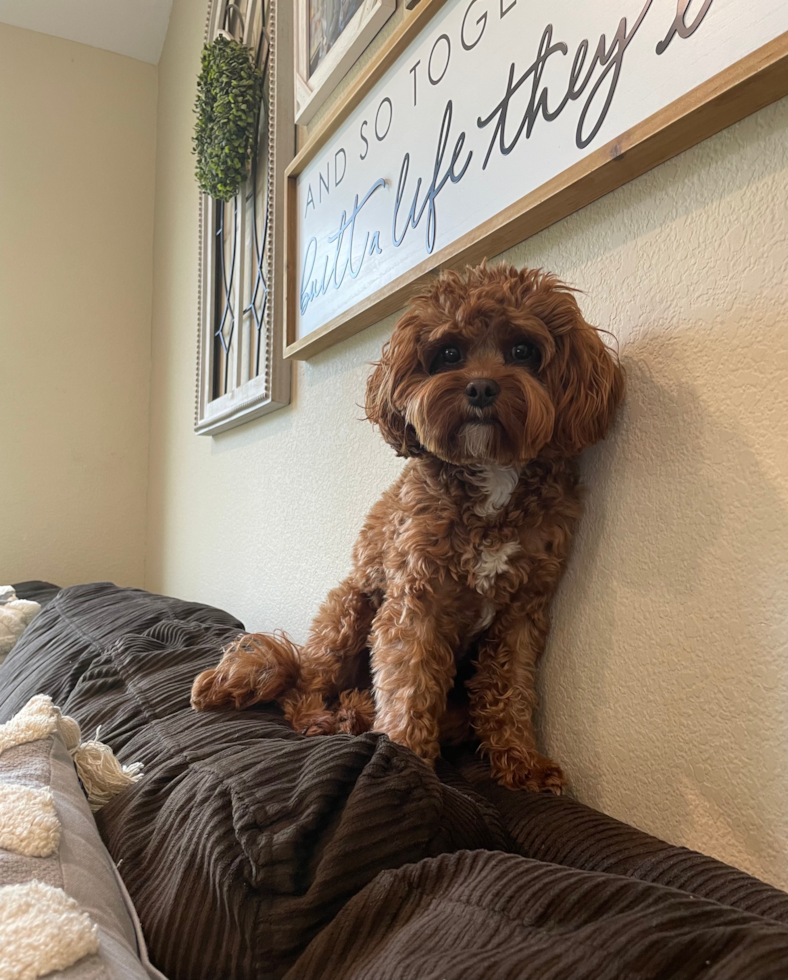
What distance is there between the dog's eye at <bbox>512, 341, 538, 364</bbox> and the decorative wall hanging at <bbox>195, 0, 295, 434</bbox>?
926 millimetres

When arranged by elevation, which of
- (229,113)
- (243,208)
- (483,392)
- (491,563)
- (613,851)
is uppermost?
(229,113)

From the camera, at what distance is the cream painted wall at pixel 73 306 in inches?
109

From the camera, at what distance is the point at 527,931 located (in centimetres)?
42

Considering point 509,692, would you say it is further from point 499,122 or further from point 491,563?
point 499,122

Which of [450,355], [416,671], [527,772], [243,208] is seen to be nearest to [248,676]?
[416,671]

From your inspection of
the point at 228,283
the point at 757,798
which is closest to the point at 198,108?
the point at 228,283

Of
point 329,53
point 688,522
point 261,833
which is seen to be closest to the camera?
point 261,833

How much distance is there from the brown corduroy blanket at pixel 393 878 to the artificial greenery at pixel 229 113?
1.56 meters

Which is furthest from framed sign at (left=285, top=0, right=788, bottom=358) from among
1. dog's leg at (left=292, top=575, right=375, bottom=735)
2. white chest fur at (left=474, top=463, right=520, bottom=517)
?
dog's leg at (left=292, top=575, right=375, bottom=735)

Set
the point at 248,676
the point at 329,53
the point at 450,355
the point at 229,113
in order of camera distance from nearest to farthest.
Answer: the point at 450,355
the point at 248,676
the point at 329,53
the point at 229,113

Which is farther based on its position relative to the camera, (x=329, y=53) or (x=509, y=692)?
(x=329, y=53)

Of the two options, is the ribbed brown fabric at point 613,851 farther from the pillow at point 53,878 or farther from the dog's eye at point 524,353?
the dog's eye at point 524,353

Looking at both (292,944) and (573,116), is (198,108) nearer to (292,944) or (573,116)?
(573,116)

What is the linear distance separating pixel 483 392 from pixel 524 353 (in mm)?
80
